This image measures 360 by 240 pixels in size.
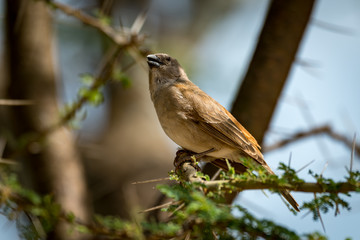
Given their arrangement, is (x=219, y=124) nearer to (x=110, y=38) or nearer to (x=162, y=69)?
(x=162, y=69)

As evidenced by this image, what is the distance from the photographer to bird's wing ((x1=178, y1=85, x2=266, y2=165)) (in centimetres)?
376

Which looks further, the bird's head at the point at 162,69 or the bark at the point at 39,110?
the bark at the point at 39,110

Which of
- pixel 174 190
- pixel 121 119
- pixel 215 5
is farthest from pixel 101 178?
pixel 215 5

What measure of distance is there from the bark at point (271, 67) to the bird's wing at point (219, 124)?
35 cm

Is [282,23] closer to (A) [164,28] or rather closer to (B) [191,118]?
(B) [191,118]

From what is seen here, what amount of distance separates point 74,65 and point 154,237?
794 cm

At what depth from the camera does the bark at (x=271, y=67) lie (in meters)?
4.29

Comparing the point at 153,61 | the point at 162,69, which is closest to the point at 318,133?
the point at 162,69

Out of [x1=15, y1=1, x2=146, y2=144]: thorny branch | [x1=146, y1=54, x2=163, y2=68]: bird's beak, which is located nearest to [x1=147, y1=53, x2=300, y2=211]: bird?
[x1=146, y1=54, x2=163, y2=68]: bird's beak

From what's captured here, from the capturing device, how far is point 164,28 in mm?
8875

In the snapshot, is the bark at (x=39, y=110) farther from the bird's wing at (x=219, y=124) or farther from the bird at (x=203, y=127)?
the bird's wing at (x=219, y=124)

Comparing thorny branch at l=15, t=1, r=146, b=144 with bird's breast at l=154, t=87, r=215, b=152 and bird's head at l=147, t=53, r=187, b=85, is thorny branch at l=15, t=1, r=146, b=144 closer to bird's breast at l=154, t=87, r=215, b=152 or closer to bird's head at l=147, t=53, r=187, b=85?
bird's head at l=147, t=53, r=187, b=85

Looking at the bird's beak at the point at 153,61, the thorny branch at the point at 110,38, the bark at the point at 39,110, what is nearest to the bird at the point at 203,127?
the bird's beak at the point at 153,61

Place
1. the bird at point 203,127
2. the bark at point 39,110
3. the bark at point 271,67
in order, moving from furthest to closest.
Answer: the bark at point 39,110, the bark at point 271,67, the bird at point 203,127
